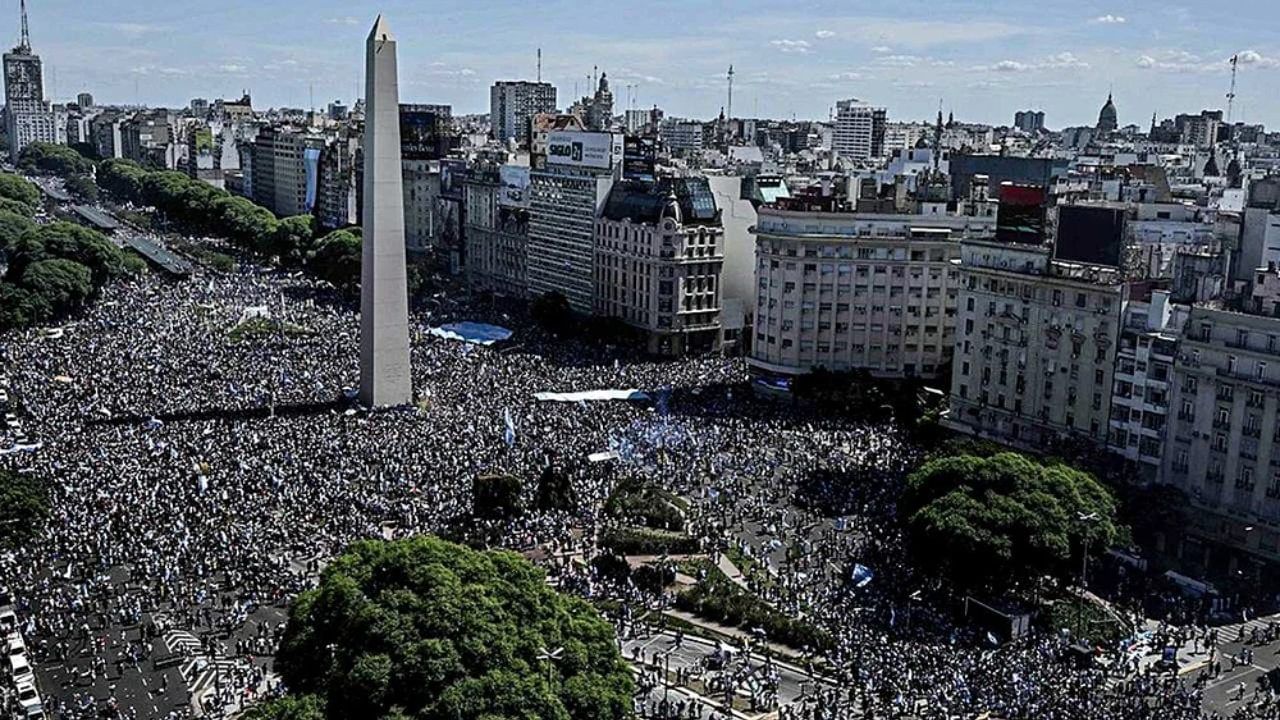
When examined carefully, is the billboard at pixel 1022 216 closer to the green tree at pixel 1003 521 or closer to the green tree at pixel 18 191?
the green tree at pixel 1003 521

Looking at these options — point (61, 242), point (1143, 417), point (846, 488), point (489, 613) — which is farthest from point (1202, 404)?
point (61, 242)

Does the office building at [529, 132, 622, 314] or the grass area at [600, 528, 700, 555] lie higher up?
the office building at [529, 132, 622, 314]

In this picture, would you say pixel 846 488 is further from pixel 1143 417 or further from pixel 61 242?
pixel 61 242

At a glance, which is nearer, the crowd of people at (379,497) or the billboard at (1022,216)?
the crowd of people at (379,497)

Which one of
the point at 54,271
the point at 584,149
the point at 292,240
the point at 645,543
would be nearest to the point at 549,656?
→ the point at 645,543

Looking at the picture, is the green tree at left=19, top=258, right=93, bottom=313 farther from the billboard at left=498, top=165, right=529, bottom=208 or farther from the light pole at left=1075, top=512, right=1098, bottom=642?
the light pole at left=1075, top=512, right=1098, bottom=642

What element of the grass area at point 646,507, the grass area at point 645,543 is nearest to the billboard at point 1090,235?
the grass area at point 646,507

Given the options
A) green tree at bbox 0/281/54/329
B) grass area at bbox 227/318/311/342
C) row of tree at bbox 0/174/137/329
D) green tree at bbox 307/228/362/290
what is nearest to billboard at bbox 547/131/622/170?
green tree at bbox 307/228/362/290
